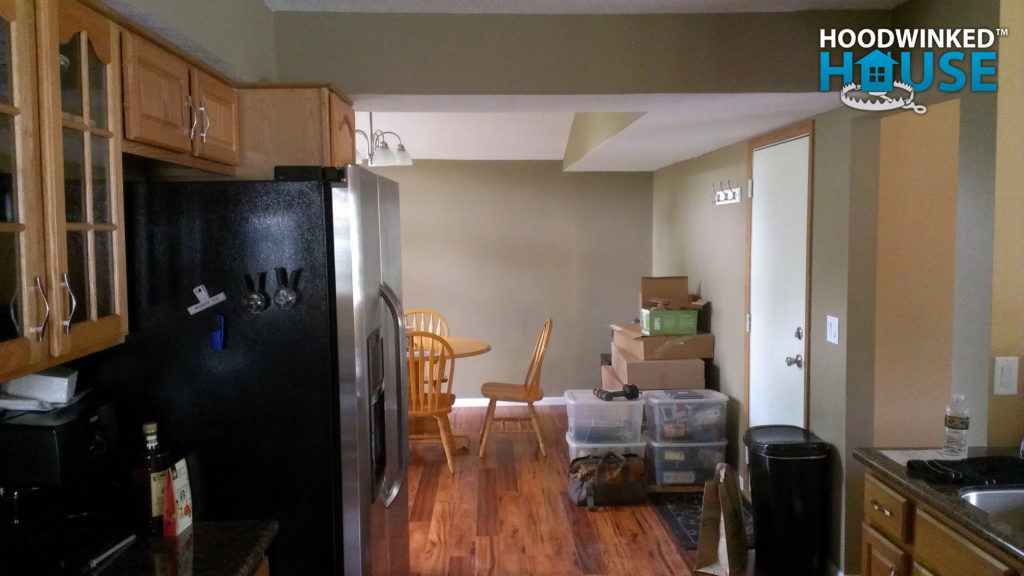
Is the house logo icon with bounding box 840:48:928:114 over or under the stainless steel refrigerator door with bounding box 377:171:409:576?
over

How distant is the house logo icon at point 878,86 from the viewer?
98.5 inches

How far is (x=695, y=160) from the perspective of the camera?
479 cm

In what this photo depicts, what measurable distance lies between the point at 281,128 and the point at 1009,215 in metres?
2.31

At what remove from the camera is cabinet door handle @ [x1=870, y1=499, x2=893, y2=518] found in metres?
2.04

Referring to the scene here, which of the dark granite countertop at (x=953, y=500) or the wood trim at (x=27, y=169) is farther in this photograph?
the dark granite countertop at (x=953, y=500)

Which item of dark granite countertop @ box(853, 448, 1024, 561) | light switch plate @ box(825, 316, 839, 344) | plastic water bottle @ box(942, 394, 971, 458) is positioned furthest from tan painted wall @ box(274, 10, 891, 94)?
dark granite countertop @ box(853, 448, 1024, 561)

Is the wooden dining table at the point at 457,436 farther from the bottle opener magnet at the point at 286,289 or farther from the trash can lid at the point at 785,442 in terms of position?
the bottle opener magnet at the point at 286,289

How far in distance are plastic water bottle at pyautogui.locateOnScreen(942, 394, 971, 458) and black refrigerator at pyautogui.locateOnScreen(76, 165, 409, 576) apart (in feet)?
5.93

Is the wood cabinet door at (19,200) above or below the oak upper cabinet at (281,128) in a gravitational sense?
below

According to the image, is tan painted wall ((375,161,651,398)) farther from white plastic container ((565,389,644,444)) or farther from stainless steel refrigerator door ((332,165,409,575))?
stainless steel refrigerator door ((332,165,409,575))

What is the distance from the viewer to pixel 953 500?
1765mm

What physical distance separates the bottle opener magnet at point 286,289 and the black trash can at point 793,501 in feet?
6.86

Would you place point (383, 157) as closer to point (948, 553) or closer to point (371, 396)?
point (371, 396)

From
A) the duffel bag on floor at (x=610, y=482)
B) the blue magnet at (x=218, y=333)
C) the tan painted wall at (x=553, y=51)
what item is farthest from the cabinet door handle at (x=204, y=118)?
the duffel bag on floor at (x=610, y=482)
